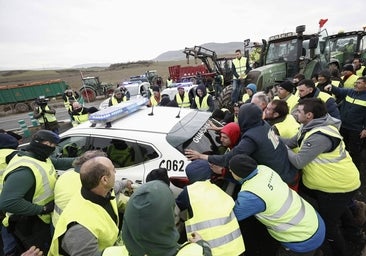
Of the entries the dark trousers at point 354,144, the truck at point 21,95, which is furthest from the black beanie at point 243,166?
the truck at point 21,95

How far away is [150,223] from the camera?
3.71ft

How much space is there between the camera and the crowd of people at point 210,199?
145 centimetres

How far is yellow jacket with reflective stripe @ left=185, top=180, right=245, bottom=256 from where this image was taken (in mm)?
1833

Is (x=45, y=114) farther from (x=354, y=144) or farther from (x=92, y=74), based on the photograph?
(x=92, y=74)

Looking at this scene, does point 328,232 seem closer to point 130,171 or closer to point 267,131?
point 267,131

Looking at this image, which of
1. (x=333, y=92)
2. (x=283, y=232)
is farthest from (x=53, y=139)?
(x=333, y=92)

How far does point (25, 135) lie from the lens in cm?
1051

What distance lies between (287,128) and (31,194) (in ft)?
9.58

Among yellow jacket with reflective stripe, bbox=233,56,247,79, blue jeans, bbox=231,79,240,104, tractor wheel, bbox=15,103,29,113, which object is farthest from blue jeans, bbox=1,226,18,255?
tractor wheel, bbox=15,103,29,113

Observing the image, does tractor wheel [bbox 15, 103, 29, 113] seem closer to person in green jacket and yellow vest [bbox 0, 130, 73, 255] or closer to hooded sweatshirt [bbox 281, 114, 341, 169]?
person in green jacket and yellow vest [bbox 0, 130, 73, 255]

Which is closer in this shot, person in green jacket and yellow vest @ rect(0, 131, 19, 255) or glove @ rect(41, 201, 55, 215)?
glove @ rect(41, 201, 55, 215)

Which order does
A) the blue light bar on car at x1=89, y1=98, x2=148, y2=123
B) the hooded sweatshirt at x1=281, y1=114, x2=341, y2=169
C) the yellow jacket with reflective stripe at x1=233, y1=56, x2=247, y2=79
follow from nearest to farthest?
the hooded sweatshirt at x1=281, y1=114, x2=341, y2=169 → the blue light bar on car at x1=89, y1=98, x2=148, y2=123 → the yellow jacket with reflective stripe at x1=233, y1=56, x2=247, y2=79

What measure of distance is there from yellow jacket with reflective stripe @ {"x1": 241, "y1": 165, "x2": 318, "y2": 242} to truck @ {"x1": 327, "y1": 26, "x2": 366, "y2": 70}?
10777mm

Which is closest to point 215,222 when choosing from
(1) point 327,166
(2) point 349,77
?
(1) point 327,166
